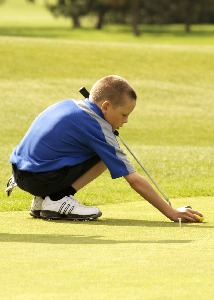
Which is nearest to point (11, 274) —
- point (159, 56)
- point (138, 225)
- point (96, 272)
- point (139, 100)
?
point (96, 272)

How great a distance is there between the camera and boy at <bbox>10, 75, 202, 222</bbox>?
7898mm

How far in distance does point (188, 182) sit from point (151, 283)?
23.3 ft

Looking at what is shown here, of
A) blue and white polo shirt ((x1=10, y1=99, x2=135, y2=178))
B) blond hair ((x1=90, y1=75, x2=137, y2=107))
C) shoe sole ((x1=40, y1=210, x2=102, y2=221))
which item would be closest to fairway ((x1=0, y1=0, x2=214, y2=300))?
shoe sole ((x1=40, y1=210, x2=102, y2=221))

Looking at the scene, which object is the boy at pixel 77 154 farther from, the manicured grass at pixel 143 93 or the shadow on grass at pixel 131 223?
the manicured grass at pixel 143 93

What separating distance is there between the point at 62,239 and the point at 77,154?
1375mm

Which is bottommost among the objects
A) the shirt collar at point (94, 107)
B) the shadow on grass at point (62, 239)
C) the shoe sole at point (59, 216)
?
the shoe sole at point (59, 216)

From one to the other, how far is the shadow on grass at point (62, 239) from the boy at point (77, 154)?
97 centimetres

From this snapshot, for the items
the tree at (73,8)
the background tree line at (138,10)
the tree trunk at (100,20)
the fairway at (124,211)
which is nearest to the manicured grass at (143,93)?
the fairway at (124,211)

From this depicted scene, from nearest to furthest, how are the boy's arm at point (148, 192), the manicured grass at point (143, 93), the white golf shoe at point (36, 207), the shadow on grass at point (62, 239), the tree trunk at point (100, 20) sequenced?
the shadow on grass at point (62, 239), the boy's arm at point (148, 192), the white golf shoe at point (36, 207), the manicured grass at point (143, 93), the tree trunk at point (100, 20)

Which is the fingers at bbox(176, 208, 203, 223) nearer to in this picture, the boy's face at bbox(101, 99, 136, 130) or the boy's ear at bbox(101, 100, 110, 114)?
the boy's face at bbox(101, 99, 136, 130)

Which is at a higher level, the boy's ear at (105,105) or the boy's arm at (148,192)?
the boy's ear at (105,105)

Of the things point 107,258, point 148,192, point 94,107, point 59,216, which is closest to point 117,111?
point 94,107

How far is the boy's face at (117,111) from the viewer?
25.9ft

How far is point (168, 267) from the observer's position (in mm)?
5621
